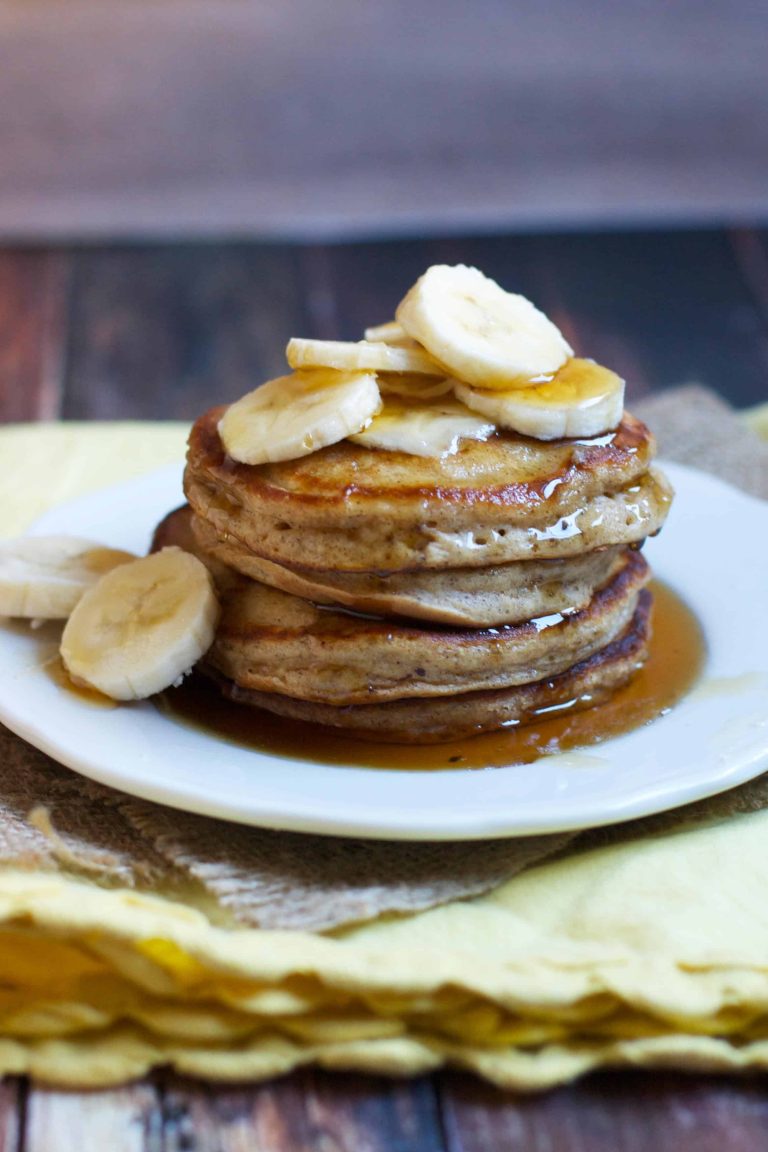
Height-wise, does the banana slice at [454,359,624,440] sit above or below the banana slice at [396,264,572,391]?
below

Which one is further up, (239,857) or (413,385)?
(413,385)

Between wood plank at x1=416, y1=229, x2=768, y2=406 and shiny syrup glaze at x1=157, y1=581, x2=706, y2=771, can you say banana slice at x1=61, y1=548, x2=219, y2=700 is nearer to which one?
shiny syrup glaze at x1=157, y1=581, x2=706, y2=771

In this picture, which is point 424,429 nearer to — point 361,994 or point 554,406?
point 554,406

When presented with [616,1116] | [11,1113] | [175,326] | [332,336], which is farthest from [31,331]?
[616,1116]

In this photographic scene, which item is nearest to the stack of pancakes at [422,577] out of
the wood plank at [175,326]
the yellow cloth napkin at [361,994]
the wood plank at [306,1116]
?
the yellow cloth napkin at [361,994]

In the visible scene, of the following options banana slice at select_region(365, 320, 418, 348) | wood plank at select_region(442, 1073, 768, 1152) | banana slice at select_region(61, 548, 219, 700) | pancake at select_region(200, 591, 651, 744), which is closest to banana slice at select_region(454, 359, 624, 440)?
banana slice at select_region(365, 320, 418, 348)

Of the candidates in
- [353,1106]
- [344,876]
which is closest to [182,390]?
[344,876]
